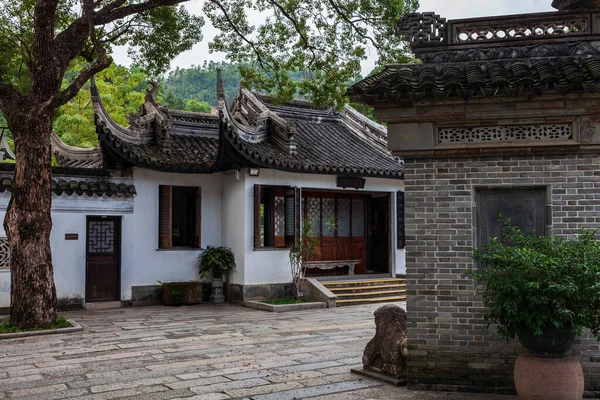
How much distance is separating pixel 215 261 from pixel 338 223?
12.7ft

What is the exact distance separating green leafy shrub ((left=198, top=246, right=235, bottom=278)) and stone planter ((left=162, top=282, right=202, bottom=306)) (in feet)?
1.29

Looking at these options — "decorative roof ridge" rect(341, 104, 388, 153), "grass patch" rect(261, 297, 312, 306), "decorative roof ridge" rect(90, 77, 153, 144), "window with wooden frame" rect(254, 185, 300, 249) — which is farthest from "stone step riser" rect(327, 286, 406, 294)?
"decorative roof ridge" rect(90, 77, 153, 144)

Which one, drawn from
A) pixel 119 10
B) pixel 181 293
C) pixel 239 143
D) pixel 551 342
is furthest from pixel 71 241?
pixel 551 342

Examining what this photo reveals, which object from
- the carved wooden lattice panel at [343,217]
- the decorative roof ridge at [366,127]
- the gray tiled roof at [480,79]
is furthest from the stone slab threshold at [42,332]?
the decorative roof ridge at [366,127]

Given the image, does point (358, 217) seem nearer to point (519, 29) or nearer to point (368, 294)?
point (368, 294)

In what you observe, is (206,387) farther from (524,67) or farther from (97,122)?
(97,122)

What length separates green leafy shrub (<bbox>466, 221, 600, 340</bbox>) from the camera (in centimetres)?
475

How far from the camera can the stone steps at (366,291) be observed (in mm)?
13648

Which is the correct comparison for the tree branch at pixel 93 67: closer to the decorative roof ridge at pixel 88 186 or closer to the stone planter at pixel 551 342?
the decorative roof ridge at pixel 88 186

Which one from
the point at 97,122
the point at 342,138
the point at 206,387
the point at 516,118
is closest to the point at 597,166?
the point at 516,118

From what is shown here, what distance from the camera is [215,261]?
1341 centimetres

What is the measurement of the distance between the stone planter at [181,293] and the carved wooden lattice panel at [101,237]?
4.79 feet

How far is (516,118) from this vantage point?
19.3 ft

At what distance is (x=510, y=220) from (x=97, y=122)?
9.37m
